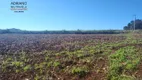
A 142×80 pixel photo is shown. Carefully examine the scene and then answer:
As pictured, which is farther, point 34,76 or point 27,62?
point 27,62

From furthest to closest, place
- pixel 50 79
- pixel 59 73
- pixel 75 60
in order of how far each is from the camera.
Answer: pixel 75 60 < pixel 59 73 < pixel 50 79

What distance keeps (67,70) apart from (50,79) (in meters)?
1.00

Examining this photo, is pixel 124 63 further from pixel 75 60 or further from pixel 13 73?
pixel 13 73

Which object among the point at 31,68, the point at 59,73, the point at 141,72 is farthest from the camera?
the point at 31,68

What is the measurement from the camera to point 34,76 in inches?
320

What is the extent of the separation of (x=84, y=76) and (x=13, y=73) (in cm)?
305

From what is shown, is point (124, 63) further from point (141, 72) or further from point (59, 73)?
point (59, 73)

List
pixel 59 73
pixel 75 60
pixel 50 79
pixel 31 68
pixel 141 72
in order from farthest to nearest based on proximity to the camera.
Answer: pixel 75 60 < pixel 31 68 < pixel 59 73 < pixel 50 79 < pixel 141 72

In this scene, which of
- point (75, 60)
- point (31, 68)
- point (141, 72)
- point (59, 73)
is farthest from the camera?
point (75, 60)

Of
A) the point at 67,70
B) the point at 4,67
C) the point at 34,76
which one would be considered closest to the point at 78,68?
the point at 67,70

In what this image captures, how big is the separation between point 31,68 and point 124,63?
13.1 feet

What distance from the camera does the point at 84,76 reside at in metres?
7.80

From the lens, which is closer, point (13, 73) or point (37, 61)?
point (13, 73)

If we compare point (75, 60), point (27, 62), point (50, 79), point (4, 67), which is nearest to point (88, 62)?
point (75, 60)
